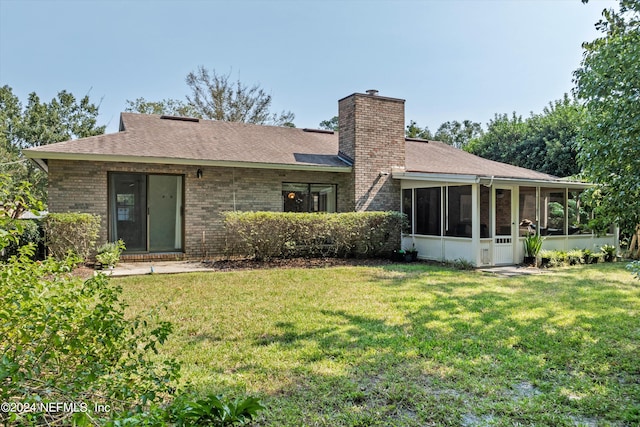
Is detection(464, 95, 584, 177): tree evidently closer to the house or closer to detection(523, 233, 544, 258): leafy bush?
the house

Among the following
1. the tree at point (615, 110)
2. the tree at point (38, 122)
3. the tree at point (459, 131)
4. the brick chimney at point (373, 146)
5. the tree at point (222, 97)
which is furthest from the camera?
the tree at point (459, 131)

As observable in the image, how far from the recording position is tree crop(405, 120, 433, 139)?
38338 millimetres

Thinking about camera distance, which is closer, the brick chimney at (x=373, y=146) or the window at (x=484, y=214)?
the window at (x=484, y=214)

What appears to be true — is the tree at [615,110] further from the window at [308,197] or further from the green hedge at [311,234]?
the window at [308,197]

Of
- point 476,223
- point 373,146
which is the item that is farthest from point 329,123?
point 476,223

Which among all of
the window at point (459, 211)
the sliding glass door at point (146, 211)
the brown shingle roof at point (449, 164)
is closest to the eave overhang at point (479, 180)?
the window at point (459, 211)

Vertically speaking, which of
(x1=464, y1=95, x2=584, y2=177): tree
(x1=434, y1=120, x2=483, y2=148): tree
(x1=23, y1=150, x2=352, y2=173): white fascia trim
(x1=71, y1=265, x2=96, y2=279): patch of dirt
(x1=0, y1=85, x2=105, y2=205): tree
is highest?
(x1=434, y1=120, x2=483, y2=148): tree

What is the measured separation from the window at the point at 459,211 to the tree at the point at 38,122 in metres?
26.8

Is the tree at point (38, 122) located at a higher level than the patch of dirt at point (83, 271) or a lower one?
higher

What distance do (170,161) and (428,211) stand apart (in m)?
7.41

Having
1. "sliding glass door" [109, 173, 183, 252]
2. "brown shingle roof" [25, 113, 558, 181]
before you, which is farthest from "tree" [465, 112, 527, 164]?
"sliding glass door" [109, 173, 183, 252]

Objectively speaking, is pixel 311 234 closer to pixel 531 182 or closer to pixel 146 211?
pixel 146 211

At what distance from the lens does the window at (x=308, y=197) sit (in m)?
12.8

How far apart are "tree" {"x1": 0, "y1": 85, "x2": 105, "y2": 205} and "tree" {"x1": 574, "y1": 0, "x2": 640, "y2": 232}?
1223 inches
